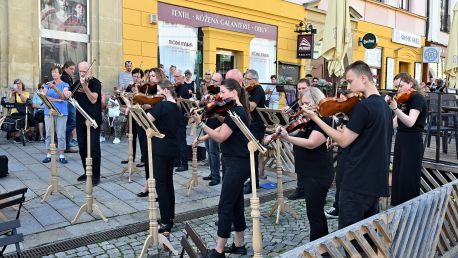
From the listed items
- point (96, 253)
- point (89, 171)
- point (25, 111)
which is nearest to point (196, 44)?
point (25, 111)

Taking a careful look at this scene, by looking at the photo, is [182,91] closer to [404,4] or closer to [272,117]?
[272,117]

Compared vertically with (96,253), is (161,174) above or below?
above

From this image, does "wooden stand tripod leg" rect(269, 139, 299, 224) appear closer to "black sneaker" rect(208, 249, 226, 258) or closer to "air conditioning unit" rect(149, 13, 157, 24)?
"black sneaker" rect(208, 249, 226, 258)

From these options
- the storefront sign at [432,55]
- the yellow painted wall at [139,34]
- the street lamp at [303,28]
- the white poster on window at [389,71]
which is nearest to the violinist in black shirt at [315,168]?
the yellow painted wall at [139,34]

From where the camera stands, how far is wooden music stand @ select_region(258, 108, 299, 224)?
5934 millimetres

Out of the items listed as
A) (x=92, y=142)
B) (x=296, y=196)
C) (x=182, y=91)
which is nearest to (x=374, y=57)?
(x=182, y=91)

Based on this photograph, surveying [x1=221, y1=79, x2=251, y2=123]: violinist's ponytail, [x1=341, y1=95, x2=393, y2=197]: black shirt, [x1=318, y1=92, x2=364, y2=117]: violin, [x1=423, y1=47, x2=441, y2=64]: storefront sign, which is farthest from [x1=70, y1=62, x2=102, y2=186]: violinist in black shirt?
[x1=423, y1=47, x2=441, y2=64]: storefront sign

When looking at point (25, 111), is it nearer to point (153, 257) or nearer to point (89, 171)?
point (89, 171)

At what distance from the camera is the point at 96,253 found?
467cm

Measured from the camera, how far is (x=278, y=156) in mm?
6121

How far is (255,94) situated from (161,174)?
2261mm

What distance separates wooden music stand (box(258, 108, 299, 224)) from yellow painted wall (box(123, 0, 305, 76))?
6853 mm

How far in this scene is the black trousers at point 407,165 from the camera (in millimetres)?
5453

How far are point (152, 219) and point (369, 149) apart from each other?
7.35 feet
